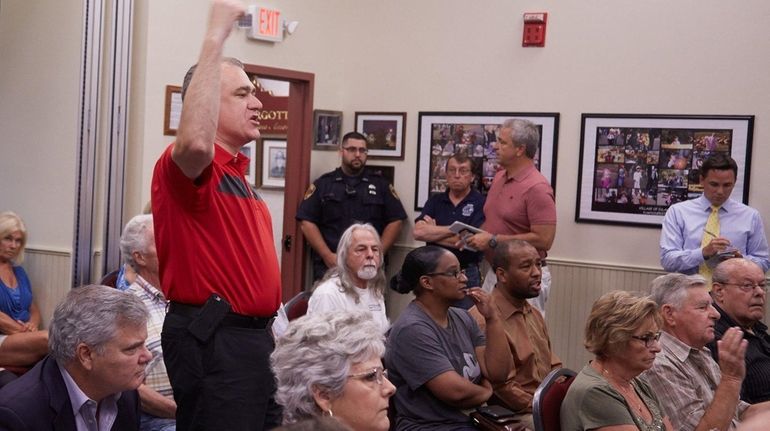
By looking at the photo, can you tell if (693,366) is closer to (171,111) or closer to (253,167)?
(171,111)

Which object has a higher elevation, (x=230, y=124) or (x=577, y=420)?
(x=230, y=124)

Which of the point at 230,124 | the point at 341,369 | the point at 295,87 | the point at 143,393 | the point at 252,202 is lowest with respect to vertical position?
the point at 143,393

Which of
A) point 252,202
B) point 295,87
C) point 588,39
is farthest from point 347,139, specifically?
point 252,202

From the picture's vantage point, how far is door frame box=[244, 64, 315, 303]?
7.27 meters

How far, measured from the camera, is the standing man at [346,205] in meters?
7.06

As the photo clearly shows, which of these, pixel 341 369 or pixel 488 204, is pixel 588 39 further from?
pixel 341 369

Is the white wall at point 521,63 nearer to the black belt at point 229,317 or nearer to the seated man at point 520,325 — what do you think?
the seated man at point 520,325

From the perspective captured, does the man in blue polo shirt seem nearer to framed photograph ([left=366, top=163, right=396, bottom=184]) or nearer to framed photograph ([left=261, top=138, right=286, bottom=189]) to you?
framed photograph ([left=366, top=163, right=396, bottom=184])

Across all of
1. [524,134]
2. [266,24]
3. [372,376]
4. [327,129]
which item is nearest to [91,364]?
[372,376]

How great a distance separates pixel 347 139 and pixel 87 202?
199cm

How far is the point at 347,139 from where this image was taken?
716 centimetres

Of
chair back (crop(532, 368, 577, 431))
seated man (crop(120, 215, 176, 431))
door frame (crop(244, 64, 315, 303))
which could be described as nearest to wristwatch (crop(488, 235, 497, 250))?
door frame (crop(244, 64, 315, 303))

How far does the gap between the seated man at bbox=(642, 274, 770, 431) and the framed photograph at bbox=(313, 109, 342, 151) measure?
3.89 m

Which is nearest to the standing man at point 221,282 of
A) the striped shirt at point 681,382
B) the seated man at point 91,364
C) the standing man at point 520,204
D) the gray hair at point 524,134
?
the seated man at point 91,364
